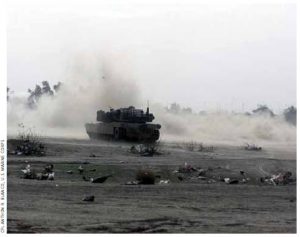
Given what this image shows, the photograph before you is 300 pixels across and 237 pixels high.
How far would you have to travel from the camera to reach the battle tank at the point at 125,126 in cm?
2405

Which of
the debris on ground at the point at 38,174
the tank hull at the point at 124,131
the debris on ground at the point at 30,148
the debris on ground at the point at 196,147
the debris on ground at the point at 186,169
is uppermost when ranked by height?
the tank hull at the point at 124,131

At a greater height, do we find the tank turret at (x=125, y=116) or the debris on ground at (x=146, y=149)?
the tank turret at (x=125, y=116)

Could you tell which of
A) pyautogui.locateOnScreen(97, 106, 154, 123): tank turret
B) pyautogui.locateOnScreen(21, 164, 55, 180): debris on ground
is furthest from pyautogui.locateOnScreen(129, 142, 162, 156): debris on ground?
pyautogui.locateOnScreen(21, 164, 55, 180): debris on ground

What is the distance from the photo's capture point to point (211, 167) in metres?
20.2

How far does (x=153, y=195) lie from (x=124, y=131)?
9.01 metres

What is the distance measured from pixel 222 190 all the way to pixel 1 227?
256 inches

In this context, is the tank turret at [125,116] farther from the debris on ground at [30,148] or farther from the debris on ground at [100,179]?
the debris on ground at [100,179]

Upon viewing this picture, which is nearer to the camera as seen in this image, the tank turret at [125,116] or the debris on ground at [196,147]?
the debris on ground at [196,147]

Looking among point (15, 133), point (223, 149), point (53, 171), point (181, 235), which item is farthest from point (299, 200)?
point (15, 133)

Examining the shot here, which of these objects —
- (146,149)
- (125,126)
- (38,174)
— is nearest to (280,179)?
(146,149)

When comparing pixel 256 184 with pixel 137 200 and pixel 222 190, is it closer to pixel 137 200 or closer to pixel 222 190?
pixel 222 190

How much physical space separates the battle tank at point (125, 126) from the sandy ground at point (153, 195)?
54.9 inches

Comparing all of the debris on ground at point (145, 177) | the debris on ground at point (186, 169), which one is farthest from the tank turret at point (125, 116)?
the debris on ground at point (145, 177)

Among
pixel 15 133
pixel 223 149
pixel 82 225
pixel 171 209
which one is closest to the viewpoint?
pixel 82 225
